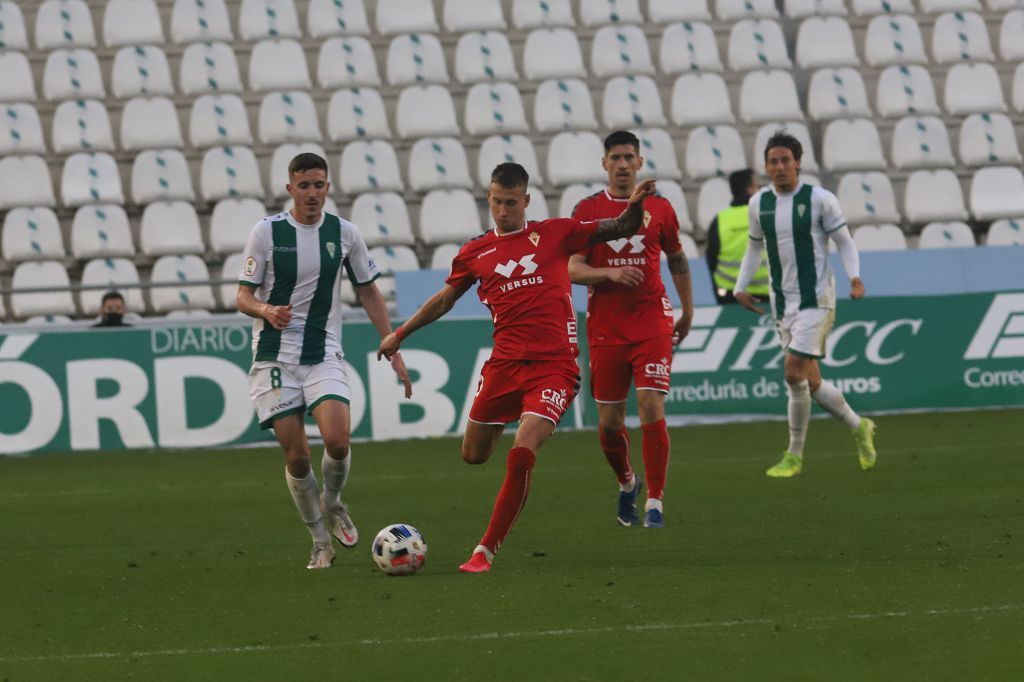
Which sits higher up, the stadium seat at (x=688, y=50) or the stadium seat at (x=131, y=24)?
the stadium seat at (x=131, y=24)

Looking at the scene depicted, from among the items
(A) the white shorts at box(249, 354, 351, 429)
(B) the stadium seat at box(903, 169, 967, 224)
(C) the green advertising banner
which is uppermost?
(B) the stadium seat at box(903, 169, 967, 224)

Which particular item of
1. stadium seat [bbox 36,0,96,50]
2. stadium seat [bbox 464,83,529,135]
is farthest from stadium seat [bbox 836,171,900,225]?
stadium seat [bbox 36,0,96,50]

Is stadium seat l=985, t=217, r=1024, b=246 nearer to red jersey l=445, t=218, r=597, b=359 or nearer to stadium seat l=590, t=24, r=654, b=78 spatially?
stadium seat l=590, t=24, r=654, b=78

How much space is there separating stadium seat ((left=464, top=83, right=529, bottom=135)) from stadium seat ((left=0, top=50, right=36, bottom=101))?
494cm

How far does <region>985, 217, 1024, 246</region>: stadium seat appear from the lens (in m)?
18.8

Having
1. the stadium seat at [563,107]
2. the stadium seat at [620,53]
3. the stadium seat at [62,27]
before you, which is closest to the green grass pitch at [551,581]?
the stadium seat at [563,107]

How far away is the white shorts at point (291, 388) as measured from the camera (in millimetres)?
8109

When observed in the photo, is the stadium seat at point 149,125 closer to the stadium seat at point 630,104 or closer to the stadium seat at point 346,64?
the stadium seat at point 346,64

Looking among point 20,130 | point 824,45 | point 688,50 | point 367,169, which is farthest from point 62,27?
point 824,45

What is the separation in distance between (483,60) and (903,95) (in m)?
5.12

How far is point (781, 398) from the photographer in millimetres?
16234

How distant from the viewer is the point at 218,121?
761 inches

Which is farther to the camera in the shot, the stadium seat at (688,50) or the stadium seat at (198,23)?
the stadium seat at (688,50)

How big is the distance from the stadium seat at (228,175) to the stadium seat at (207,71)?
1.38 meters
